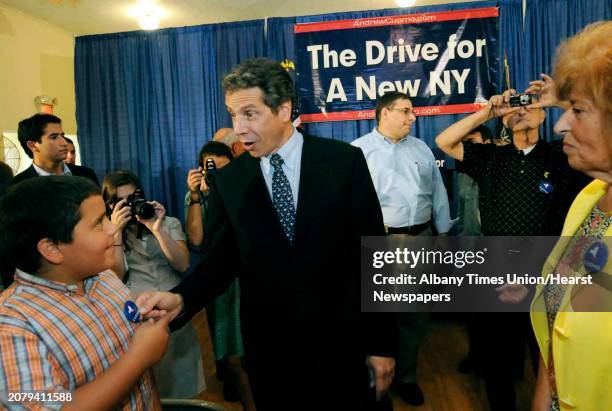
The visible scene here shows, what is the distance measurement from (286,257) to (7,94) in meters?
4.73

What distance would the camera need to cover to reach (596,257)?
3.13ft

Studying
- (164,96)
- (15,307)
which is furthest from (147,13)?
(15,307)

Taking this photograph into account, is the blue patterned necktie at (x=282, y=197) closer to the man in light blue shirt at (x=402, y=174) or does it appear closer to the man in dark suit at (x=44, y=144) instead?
the man in light blue shirt at (x=402, y=174)

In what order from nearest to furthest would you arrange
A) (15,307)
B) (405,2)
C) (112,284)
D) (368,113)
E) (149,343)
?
(15,307), (149,343), (112,284), (405,2), (368,113)

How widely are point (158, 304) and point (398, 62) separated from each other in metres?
4.17

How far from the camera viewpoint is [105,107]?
5.47m

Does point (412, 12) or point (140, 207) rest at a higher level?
point (412, 12)

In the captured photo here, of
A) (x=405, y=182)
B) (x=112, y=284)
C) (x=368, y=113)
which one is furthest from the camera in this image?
(x=368, y=113)

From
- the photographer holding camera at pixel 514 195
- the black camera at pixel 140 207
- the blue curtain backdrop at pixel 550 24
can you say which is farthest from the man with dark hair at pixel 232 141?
the blue curtain backdrop at pixel 550 24

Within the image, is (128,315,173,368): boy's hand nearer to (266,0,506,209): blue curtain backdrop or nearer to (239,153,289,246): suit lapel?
(239,153,289,246): suit lapel

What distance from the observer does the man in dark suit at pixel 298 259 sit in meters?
1.42

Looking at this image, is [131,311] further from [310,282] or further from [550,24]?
[550,24]

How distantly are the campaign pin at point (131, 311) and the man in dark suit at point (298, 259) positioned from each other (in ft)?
0.93

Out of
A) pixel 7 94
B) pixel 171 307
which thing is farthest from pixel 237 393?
pixel 7 94
